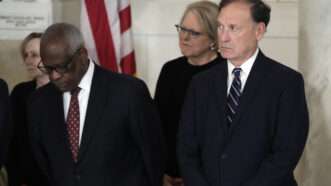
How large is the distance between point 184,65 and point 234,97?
97cm

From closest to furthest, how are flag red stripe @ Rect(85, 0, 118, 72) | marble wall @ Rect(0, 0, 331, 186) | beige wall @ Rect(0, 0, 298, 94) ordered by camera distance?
flag red stripe @ Rect(85, 0, 118, 72) → marble wall @ Rect(0, 0, 331, 186) → beige wall @ Rect(0, 0, 298, 94)

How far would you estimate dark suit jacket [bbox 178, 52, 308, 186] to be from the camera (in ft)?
10.8

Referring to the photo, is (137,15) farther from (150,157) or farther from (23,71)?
(150,157)

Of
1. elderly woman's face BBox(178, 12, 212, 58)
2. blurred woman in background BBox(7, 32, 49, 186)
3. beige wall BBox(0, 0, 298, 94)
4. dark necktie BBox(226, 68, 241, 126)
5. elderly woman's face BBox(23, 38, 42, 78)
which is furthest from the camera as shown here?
beige wall BBox(0, 0, 298, 94)

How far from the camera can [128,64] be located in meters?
5.33

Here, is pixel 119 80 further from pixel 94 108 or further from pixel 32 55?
pixel 32 55

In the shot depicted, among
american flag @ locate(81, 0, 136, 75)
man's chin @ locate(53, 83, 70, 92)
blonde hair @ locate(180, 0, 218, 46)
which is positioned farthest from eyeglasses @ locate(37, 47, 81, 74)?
american flag @ locate(81, 0, 136, 75)

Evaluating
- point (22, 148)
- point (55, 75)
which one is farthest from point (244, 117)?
point (22, 148)

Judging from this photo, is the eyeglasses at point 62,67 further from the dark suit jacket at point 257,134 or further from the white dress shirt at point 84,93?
the dark suit jacket at point 257,134

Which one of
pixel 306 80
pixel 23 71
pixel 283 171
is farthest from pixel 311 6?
pixel 23 71

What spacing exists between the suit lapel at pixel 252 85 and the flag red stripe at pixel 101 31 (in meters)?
2.00

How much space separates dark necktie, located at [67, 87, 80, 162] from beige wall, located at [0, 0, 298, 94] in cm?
227

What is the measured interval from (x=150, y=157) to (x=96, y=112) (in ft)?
1.22

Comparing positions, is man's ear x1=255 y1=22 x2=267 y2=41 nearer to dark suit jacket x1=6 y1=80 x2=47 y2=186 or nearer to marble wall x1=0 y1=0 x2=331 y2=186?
marble wall x1=0 y1=0 x2=331 y2=186
